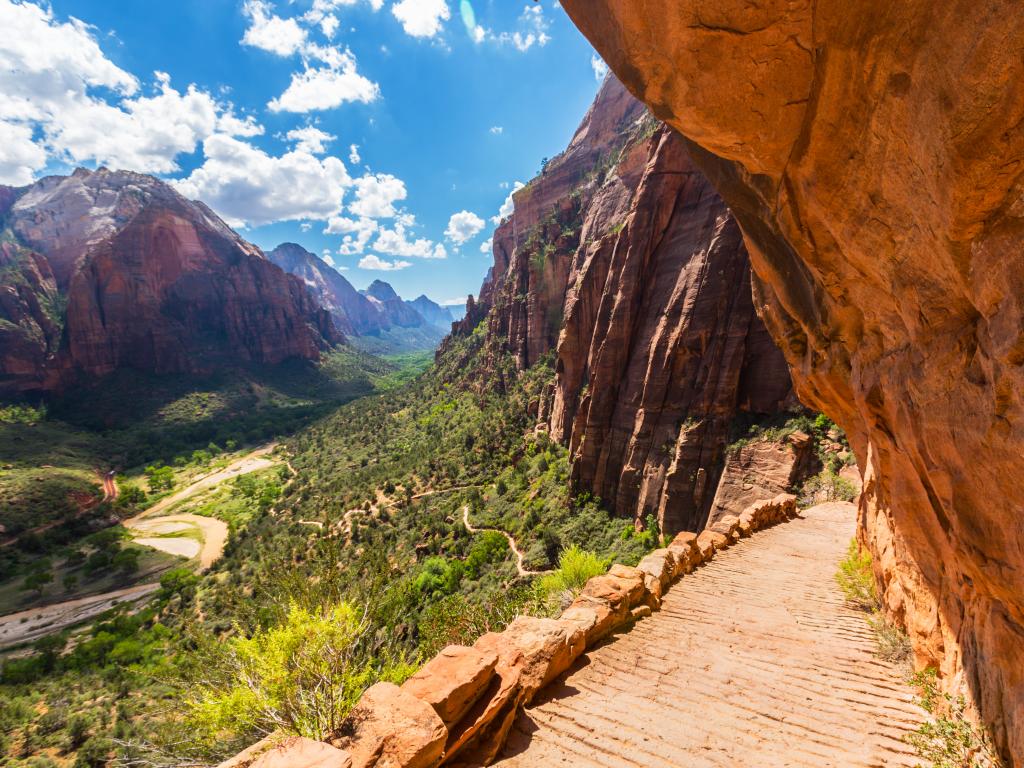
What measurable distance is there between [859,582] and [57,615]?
191ft

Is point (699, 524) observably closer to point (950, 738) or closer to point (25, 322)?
point (950, 738)

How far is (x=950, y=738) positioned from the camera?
4188 millimetres

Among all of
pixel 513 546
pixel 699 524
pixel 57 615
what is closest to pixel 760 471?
pixel 699 524

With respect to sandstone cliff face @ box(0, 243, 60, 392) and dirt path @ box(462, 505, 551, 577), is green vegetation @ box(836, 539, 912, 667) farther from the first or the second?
sandstone cliff face @ box(0, 243, 60, 392)

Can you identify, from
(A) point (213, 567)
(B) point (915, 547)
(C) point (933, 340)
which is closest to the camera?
(C) point (933, 340)

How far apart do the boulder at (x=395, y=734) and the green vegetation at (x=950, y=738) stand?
4.91 m

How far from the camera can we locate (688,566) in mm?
10469

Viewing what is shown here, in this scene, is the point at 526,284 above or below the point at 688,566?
above

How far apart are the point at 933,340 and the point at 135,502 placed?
277ft

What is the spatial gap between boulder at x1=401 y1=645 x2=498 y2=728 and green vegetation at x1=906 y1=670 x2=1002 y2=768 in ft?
14.9

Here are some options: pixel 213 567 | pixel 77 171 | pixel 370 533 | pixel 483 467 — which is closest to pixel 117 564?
pixel 213 567

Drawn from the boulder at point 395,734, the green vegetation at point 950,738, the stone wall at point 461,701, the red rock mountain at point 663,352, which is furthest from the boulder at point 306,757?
the red rock mountain at point 663,352

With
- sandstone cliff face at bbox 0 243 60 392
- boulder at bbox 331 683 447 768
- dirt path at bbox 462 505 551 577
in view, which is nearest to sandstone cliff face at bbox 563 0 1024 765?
boulder at bbox 331 683 447 768

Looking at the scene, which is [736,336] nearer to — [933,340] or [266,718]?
[933,340]
